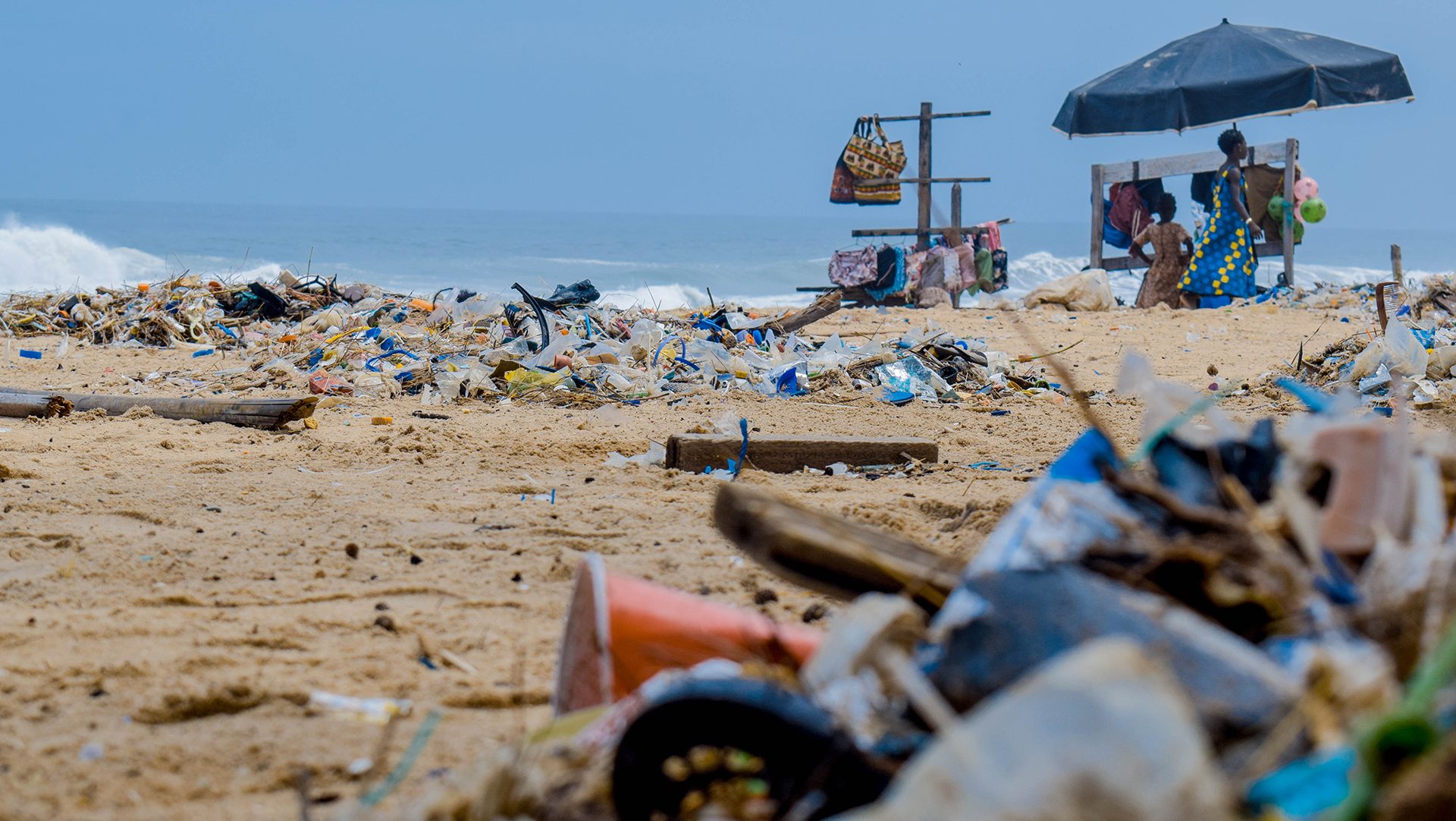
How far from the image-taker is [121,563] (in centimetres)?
317

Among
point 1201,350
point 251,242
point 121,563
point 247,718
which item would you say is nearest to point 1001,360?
point 1201,350

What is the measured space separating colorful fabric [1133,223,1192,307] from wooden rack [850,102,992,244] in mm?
2664

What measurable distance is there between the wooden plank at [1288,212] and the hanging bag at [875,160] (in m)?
4.31

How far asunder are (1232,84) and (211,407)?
993 centimetres

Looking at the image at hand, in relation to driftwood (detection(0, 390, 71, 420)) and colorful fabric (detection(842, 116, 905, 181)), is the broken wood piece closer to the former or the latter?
driftwood (detection(0, 390, 71, 420))

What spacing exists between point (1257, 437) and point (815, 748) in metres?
0.78

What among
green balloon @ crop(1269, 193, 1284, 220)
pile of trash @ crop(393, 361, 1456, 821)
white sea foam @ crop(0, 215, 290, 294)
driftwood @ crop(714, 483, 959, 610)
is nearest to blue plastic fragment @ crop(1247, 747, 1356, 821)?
pile of trash @ crop(393, 361, 1456, 821)

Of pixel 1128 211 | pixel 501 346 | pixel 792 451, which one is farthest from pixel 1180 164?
pixel 792 451

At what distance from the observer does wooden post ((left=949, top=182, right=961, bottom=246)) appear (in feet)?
46.9

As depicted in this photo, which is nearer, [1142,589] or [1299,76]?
[1142,589]

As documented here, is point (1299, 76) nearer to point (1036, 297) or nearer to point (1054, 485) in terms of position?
point (1036, 297)

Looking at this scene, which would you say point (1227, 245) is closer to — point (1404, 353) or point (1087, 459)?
point (1404, 353)


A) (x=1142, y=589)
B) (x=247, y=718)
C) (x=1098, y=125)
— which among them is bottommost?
(x=247, y=718)

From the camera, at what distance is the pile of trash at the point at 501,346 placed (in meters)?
6.89
